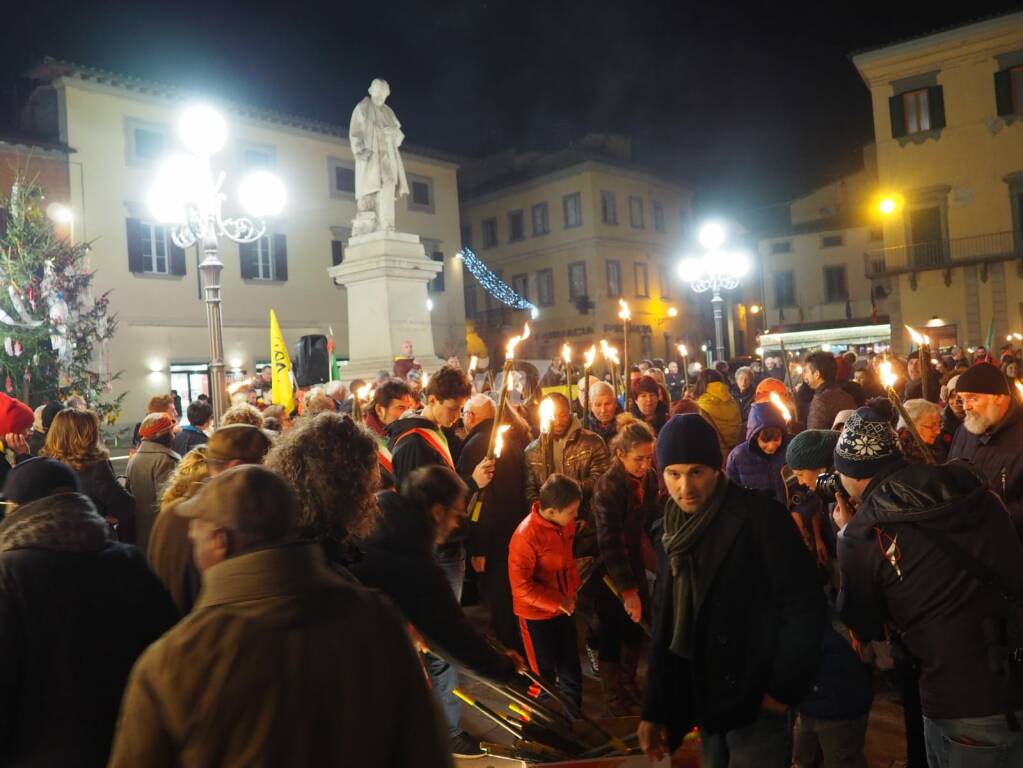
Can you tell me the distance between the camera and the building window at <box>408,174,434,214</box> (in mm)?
38594

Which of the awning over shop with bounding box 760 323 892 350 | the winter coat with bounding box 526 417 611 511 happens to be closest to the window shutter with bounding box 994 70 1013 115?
the awning over shop with bounding box 760 323 892 350

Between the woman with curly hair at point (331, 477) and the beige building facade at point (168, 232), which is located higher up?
the beige building facade at point (168, 232)

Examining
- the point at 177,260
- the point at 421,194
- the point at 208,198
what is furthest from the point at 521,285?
the point at 208,198

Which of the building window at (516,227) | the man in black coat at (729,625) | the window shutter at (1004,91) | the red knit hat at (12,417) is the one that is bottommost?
the man in black coat at (729,625)

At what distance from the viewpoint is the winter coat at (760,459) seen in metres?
6.11

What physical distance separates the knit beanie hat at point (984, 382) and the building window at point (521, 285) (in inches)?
1667

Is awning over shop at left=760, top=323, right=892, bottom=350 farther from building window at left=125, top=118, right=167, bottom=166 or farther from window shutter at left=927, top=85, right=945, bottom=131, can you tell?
building window at left=125, top=118, right=167, bottom=166

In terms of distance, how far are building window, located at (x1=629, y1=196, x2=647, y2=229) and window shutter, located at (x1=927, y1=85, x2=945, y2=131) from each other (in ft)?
52.3

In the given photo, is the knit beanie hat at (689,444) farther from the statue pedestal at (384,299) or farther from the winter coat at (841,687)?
the statue pedestal at (384,299)

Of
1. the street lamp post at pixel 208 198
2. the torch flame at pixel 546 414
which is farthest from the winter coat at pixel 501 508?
the street lamp post at pixel 208 198

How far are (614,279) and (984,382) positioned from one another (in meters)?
41.6

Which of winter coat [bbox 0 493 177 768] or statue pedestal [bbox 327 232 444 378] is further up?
statue pedestal [bbox 327 232 444 378]

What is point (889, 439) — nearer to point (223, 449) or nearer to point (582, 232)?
point (223, 449)

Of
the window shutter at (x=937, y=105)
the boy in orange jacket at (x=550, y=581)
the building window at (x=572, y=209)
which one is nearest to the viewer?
the boy in orange jacket at (x=550, y=581)
